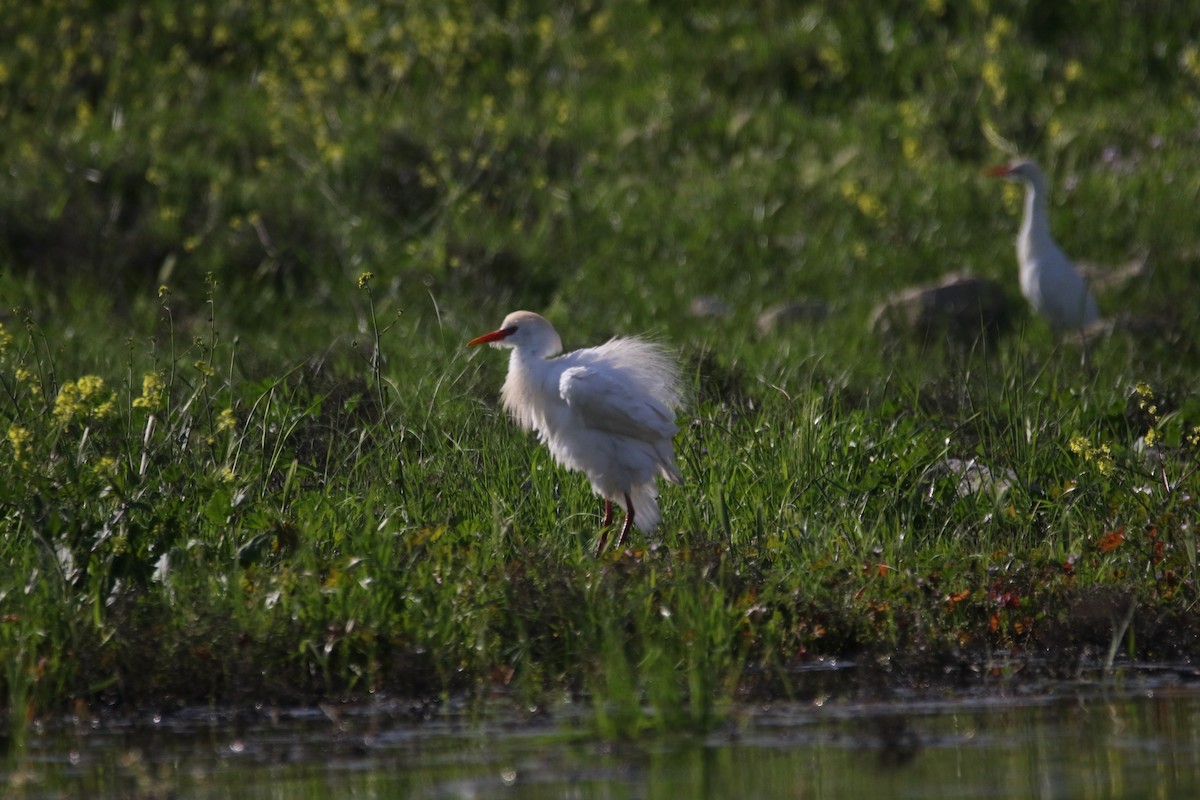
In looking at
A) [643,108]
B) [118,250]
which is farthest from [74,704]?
[643,108]

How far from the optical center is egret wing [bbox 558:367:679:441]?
22.5 ft

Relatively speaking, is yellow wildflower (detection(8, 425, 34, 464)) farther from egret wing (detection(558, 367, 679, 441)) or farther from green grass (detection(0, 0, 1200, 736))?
egret wing (detection(558, 367, 679, 441))

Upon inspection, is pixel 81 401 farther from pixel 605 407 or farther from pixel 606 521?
pixel 606 521

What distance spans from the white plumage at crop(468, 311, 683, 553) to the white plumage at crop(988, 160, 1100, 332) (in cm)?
534

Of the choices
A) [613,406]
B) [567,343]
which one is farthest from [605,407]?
[567,343]

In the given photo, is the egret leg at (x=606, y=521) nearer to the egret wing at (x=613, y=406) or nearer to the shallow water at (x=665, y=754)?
the egret wing at (x=613, y=406)

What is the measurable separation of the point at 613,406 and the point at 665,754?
284 centimetres

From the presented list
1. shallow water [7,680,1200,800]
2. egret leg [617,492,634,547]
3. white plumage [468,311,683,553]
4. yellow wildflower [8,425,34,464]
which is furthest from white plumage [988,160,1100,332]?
yellow wildflower [8,425,34,464]

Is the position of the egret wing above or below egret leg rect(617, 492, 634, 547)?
above

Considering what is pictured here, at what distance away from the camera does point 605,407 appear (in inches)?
271

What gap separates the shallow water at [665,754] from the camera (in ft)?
12.5

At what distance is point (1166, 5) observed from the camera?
17.9m

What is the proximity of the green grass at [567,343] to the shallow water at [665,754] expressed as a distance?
0.16m

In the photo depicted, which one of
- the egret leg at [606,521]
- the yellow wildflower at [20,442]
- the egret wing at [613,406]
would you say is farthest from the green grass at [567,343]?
the egret wing at [613,406]
